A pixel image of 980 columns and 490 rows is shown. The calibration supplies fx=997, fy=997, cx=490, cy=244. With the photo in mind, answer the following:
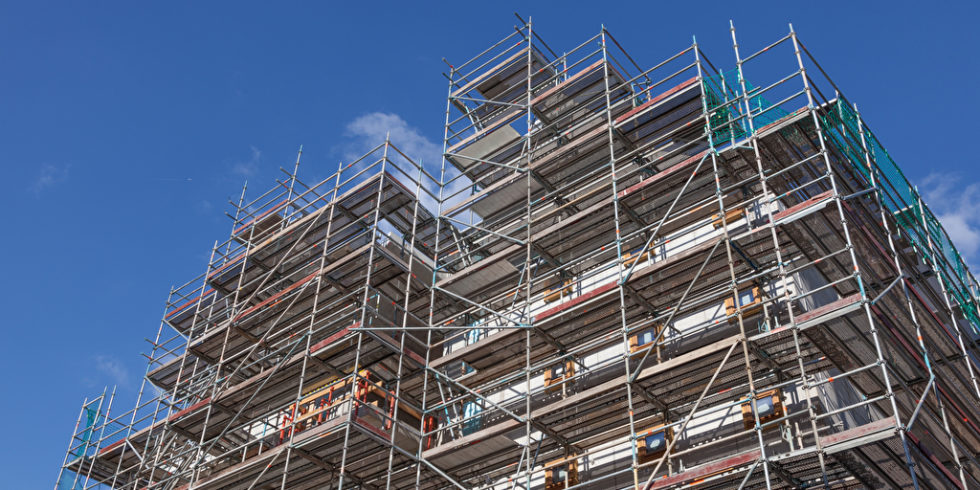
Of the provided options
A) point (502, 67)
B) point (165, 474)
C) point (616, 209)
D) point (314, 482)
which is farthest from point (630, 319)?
point (165, 474)

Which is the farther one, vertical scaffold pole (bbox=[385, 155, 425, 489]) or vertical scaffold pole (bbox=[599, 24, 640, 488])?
vertical scaffold pole (bbox=[385, 155, 425, 489])

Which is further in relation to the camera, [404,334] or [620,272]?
[404,334]

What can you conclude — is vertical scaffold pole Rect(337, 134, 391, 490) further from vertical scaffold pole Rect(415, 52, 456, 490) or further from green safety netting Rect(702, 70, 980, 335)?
green safety netting Rect(702, 70, 980, 335)

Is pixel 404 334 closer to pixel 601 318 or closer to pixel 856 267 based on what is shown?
pixel 601 318

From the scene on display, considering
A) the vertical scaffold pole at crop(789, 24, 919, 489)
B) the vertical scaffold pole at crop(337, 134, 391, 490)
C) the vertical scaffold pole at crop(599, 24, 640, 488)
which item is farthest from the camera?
the vertical scaffold pole at crop(337, 134, 391, 490)

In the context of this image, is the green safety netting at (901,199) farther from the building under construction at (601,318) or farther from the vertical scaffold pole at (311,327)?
the vertical scaffold pole at (311,327)

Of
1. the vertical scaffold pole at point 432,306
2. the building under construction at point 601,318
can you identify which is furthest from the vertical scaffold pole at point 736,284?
the vertical scaffold pole at point 432,306

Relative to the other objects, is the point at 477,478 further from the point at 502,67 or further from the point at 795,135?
the point at 502,67

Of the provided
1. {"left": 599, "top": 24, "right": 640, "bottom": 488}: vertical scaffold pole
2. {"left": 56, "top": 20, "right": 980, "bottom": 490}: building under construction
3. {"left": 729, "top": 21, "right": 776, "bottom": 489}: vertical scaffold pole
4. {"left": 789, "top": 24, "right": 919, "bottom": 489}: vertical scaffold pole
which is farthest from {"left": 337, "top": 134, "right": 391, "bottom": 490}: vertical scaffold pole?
{"left": 789, "top": 24, "right": 919, "bottom": 489}: vertical scaffold pole

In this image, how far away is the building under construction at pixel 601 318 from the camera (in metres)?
17.3

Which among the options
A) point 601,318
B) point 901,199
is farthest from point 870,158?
point 601,318

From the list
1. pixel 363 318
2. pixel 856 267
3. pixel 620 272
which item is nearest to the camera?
pixel 856 267

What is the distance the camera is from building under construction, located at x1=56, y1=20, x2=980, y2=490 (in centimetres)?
1730

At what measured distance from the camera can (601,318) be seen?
20.4 meters
